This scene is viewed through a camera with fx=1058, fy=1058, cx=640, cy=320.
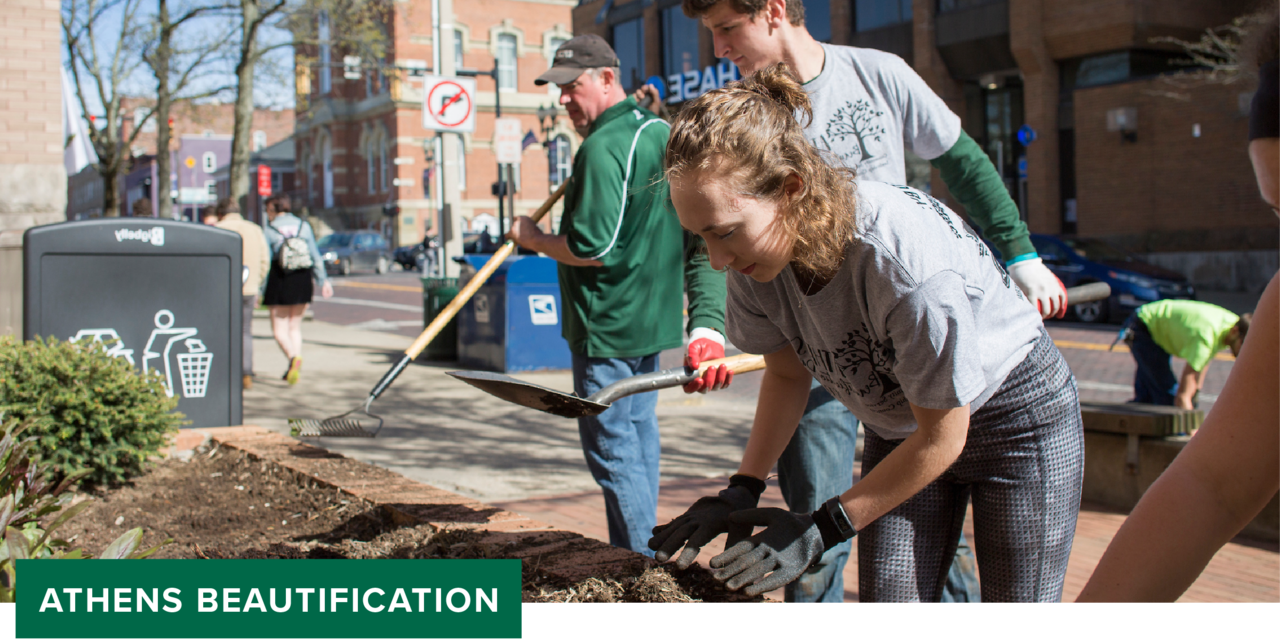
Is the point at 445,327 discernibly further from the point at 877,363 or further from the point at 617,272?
the point at 877,363

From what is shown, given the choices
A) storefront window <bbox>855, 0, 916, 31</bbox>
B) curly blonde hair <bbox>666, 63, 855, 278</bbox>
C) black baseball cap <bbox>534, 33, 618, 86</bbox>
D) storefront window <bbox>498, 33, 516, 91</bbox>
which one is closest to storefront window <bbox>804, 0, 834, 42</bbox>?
storefront window <bbox>855, 0, 916, 31</bbox>

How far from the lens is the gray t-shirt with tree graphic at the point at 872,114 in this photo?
2.86 meters

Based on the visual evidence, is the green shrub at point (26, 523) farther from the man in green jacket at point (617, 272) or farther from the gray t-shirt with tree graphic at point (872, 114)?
Answer: the gray t-shirt with tree graphic at point (872, 114)

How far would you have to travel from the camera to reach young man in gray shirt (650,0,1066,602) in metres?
2.82

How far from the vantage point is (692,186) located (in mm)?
1772

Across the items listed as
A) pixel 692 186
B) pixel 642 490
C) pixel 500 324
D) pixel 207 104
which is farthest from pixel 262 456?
pixel 207 104

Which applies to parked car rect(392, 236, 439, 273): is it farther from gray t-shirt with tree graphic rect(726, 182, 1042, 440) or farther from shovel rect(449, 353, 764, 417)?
gray t-shirt with tree graphic rect(726, 182, 1042, 440)

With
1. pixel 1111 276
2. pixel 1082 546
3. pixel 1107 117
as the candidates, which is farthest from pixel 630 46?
pixel 1082 546

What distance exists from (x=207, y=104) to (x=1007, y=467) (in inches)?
1073

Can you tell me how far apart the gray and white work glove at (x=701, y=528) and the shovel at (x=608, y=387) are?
61cm

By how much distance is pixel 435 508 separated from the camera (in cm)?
341

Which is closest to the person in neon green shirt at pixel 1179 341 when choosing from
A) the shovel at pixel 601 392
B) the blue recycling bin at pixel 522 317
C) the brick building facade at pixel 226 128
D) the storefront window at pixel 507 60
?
the shovel at pixel 601 392

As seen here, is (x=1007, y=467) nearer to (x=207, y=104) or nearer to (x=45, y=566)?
(x=45, y=566)

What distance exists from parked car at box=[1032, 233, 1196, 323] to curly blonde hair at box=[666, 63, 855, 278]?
591 inches
